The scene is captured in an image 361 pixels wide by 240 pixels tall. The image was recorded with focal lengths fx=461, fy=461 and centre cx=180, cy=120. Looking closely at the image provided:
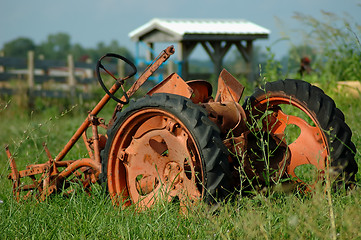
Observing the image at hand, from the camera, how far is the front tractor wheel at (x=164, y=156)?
9.64ft

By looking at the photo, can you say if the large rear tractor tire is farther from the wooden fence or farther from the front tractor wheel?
the wooden fence

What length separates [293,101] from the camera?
343 centimetres

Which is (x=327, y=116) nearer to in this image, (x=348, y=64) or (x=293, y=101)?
(x=293, y=101)

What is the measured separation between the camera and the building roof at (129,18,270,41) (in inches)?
649

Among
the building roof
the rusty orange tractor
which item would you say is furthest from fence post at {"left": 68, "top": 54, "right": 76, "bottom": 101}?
the rusty orange tractor

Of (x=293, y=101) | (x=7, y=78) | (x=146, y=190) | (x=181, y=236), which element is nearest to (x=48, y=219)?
(x=146, y=190)

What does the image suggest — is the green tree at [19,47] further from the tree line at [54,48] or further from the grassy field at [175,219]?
the grassy field at [175,219]

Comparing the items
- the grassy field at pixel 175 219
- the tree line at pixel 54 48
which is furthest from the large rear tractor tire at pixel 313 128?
the tree line at pixel 54 48

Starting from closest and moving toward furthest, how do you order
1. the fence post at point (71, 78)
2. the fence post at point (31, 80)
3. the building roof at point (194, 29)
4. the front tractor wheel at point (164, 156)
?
the front tractor wheel at point (164, 156)
the fence post at point (31, 80)
the fence post at point (71, 78)
the building roof at point (194, 29)

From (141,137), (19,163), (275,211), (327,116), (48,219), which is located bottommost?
(19,163)

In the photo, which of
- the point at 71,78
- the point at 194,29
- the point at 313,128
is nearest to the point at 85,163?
the point at 313,128

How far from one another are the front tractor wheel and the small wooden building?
1251cm

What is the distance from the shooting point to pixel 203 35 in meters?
16.6

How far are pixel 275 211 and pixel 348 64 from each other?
7.05 metres
